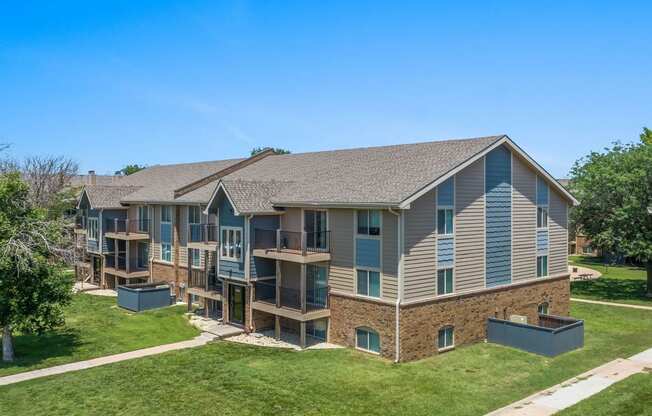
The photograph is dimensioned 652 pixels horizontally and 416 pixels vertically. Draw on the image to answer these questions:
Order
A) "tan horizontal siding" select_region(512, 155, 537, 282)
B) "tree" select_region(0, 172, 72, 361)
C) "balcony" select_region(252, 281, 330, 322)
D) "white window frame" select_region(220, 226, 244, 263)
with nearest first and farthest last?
"tree" select_region(0, 172, 72, 361)
"balcony" select_region(252, 281, 330, 322)
"white window frame" select_region(220, 226, 244, 263)
"tan horizontal siding" select_region(512, 155, 537, 282)

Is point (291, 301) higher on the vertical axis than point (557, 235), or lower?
lower

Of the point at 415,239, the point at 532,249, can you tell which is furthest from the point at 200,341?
the point at 532,249

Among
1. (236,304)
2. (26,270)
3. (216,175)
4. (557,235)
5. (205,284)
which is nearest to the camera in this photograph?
(26,270)

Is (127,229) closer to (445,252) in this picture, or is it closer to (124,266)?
(124,266)

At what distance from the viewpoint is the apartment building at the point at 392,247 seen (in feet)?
72.5

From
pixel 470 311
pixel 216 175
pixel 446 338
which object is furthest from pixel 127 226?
pixel 470 311

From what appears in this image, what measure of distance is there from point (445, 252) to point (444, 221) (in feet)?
4.50

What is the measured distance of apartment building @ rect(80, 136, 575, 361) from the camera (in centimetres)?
2211

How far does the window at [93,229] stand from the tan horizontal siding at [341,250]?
23.6 m

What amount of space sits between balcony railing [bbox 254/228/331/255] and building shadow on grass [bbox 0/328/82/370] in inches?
381

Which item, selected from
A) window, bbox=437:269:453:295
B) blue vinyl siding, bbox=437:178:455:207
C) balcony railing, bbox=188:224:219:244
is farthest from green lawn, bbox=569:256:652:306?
balcony railing, bbox=188:224:219:244

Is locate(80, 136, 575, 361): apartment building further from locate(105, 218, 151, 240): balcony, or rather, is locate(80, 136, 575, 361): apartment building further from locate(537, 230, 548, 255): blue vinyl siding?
locate(105, 218, 151, 240): balcony

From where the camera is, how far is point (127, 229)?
37.5m

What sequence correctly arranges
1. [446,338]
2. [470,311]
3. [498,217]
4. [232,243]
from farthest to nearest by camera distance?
[232,243] → [498,217] → [470,311] → [446,338]
